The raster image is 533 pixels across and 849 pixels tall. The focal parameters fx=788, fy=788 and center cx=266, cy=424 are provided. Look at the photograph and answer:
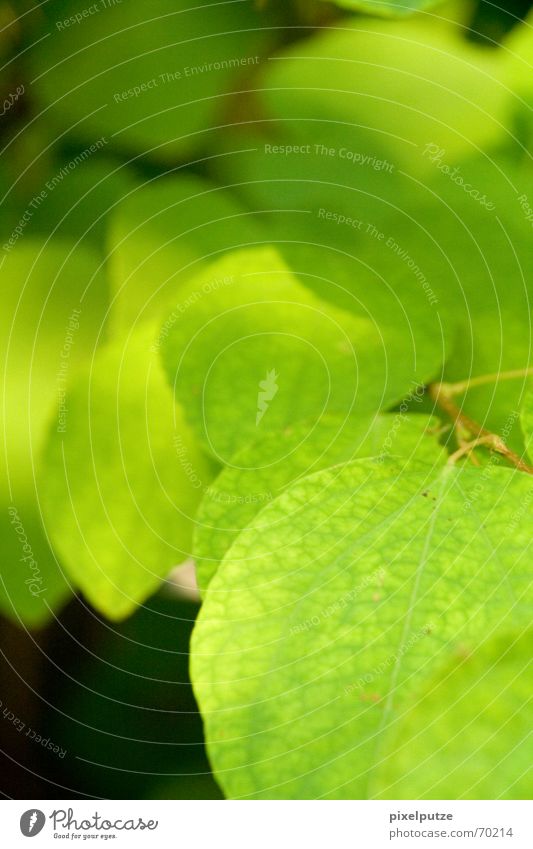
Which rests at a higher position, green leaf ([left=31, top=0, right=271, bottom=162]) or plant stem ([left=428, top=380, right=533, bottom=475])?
green leaf ([left=31, top=0, right=271, bottom=162])

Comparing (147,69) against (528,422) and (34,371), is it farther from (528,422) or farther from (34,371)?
(528,422)

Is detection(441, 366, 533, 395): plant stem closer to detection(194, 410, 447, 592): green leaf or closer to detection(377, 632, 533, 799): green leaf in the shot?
detection(194, 410, 447, 592): green leaf

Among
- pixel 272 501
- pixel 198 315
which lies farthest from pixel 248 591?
pixel 198 315

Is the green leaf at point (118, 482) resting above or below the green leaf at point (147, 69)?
below

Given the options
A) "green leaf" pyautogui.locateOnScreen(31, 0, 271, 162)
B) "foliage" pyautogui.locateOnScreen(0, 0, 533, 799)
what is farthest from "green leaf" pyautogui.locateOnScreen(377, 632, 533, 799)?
"green leaf" pyautogui.locateOnScreen(31, 0, 271, 162)

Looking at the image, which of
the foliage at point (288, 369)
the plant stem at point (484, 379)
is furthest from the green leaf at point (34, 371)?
the plant stem at point (484, 379)

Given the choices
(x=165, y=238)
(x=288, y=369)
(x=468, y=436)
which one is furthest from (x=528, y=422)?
(x=165, y=238)

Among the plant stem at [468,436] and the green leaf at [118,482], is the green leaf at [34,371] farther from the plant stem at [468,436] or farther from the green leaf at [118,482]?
the plant stem at [468,436]
